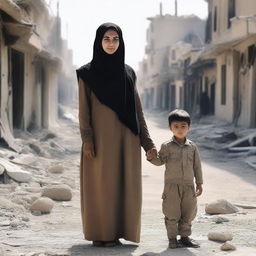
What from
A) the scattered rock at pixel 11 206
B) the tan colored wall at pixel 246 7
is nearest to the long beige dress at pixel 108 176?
the scattered rock at pixel 11 206

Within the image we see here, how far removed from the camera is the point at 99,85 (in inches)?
151

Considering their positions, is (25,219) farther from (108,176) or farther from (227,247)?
(227,247)

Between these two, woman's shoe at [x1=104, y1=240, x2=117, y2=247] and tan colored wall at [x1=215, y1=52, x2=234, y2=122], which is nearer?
woman's shoe at [x1=104, y1=240, x2=117, y2=247]

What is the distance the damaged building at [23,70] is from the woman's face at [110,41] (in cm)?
482

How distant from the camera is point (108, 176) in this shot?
3830 millimetres

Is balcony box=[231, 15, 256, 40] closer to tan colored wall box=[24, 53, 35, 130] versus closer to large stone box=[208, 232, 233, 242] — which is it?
tan colored wall box=[24, 53, 35, 130]

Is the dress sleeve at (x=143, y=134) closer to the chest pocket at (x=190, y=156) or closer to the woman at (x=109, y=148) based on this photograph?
the woman at (x=109, y=148)

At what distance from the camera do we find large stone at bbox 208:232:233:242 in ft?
13.5

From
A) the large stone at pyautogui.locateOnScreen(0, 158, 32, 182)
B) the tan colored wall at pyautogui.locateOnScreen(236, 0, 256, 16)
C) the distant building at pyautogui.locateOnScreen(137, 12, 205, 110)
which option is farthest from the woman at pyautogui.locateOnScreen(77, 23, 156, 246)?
the distant building at pyautogui.locateOnScreen(137, 12, 205, 110)

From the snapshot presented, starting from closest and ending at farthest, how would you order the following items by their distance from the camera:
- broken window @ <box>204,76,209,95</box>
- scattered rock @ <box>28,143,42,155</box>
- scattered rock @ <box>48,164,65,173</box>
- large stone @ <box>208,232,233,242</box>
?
large stone @ <box>208,232,233,242</box> → scattered rock @ <box>48,164,65,173</box> → scattered rock @ <box>28,143,42,155</box> → broken window @ <box>204,76,209,95</box>

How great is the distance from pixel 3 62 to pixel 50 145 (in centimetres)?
259

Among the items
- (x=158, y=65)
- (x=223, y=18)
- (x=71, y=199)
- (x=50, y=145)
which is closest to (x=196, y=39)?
(x=158, y=65)

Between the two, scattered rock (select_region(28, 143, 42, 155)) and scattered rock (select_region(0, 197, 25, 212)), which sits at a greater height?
scattered rock (select_region(28, 143, 42, 155))

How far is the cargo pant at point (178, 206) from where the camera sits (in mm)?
3795
